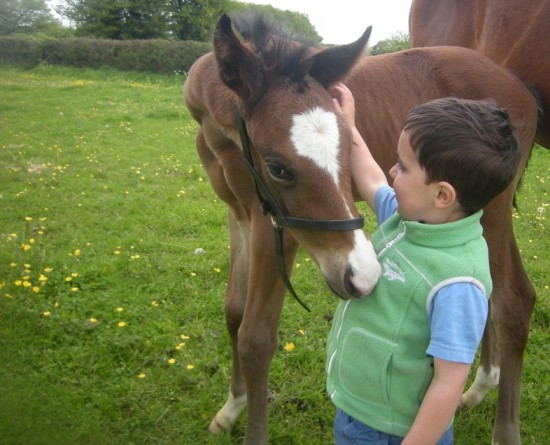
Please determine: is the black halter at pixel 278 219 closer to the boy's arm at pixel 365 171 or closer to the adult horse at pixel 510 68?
the boy's arm at pixel 365 171

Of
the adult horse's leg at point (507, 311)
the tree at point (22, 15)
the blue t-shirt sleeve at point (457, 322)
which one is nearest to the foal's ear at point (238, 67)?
the tree at point (22, 15)

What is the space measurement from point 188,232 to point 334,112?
311 centimetres

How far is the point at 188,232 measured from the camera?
4.61 meters

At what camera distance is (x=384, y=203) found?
1.67 metres

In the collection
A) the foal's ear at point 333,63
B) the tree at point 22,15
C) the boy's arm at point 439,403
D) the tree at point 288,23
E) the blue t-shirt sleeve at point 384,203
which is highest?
the tree at point 22,15

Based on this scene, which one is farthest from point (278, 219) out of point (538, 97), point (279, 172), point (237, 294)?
point (538, 97)

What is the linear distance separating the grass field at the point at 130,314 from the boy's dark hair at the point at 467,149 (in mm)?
1025

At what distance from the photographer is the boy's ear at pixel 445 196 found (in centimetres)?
127

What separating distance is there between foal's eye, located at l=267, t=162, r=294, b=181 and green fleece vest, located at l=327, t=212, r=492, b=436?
394 millimetres

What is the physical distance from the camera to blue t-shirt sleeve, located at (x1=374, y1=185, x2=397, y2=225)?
1.64 m

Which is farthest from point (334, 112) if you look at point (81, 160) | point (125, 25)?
point (81, 160)

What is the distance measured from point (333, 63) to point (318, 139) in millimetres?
412

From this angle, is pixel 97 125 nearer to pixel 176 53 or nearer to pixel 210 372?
pixel 176 53

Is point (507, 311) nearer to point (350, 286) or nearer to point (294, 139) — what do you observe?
point (350, 286)
